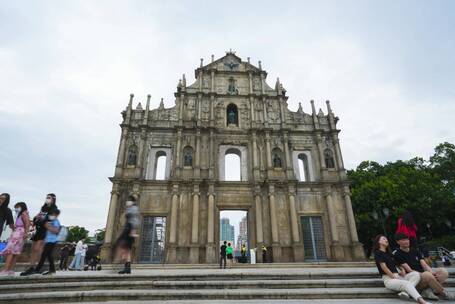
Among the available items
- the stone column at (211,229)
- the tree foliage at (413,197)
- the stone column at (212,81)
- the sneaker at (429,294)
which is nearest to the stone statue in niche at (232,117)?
the stone column at (212,81)

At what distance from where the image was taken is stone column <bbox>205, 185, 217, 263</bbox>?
49.4 feet

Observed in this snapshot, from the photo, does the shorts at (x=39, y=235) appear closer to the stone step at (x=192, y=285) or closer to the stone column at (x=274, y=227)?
the stone step at (x=192, y=285)

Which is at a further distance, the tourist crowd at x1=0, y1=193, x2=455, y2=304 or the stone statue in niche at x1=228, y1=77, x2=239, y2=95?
the stone statue in niche at x1=228, y1=77, x2=239, y2=95

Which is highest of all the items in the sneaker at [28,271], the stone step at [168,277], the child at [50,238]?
the child at [50,238]

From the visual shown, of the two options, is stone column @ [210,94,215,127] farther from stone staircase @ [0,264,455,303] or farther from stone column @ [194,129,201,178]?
stone staircase @ [0,264,455,303]

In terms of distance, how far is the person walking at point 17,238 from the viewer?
240 inches

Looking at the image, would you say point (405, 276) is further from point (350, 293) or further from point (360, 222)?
point (360, 222)

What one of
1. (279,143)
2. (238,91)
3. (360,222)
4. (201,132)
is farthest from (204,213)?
(360,222)

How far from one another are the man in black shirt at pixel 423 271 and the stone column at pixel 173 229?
40.6ft

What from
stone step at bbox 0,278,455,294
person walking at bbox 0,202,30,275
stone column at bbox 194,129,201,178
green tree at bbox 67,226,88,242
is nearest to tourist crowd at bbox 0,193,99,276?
person walking at bbox 0,202,30,275

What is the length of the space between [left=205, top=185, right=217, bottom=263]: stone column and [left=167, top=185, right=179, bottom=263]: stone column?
1884 millimetres

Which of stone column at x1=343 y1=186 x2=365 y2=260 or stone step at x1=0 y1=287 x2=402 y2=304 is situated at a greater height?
stone column at x1=343 y1=186 x2=365 y2=260

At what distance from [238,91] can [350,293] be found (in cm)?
1826

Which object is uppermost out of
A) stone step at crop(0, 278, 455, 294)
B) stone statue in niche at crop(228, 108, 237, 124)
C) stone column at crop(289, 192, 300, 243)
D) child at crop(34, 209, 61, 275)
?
stone statue in niche at crop(228, 108, 237, 124)
